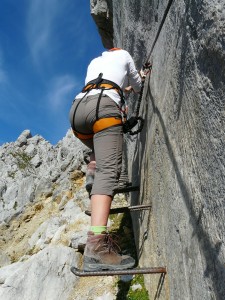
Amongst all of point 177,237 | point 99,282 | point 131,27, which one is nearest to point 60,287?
point 99,282

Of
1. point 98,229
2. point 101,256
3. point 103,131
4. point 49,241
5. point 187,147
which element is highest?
point 49,241

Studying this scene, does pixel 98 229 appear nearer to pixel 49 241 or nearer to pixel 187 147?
pixel 187 147

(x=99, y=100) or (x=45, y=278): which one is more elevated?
(x=99, y=100)

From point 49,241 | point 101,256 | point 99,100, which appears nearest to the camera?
point 101,256

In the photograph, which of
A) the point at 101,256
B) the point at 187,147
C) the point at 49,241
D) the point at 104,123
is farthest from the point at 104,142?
the point at 49,241

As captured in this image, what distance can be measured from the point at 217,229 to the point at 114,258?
224 cm

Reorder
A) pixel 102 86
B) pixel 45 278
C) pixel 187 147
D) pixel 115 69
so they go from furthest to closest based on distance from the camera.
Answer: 1. pixel 45 278
2. pixel 115 69
3. pixel 102 86
4. pixel 187 147

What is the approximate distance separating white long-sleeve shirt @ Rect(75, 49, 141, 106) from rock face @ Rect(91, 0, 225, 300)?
0.53 meters

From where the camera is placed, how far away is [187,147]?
2928mm

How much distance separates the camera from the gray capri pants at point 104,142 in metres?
4.41

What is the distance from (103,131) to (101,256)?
1785mm

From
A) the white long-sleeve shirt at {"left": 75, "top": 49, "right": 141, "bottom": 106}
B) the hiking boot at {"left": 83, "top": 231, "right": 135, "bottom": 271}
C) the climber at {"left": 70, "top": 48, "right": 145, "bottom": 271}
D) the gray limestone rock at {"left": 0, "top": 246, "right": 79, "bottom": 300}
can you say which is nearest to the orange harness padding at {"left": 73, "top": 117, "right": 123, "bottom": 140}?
the climber at {"left": 70, "top": 48, "right": 145, "bottom": 271}

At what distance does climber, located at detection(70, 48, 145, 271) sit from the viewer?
13.5ft

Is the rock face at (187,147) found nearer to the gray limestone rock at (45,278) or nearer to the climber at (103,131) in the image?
the climber at (103,131)
